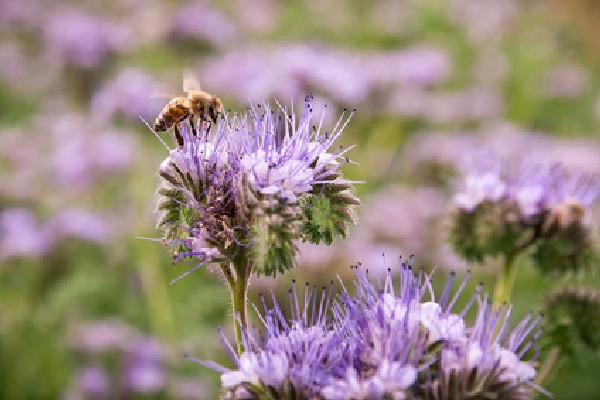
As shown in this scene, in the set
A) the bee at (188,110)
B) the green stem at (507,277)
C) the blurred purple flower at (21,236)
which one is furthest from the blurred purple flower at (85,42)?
the green stem at (507,277)


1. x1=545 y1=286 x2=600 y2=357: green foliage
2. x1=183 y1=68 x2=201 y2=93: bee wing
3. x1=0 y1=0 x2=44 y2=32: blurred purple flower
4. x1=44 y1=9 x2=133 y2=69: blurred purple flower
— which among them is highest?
x1=0 y1=0 x2=44 y2=32: blurred purple flower

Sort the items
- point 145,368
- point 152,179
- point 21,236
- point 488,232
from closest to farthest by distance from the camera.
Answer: point 488,232, point 145,368, point 21,236, point 152,179

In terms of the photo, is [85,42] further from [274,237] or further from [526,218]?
[274,237]

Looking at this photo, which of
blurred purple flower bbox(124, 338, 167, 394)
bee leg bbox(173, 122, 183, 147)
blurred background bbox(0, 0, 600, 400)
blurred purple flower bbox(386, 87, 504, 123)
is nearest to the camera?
bee leg bbox(173, 122, 183, 147)

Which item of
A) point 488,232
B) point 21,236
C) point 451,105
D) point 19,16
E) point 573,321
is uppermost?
point 19,16

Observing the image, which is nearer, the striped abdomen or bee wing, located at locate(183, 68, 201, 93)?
the striped abdomen

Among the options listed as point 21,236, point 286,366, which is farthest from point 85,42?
point 286,366

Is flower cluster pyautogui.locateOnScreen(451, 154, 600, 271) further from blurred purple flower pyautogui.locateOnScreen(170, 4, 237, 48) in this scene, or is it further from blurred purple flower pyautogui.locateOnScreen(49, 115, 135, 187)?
blurred purple flower pyautogui.locateOnScreen(170, 4, 237, 48)

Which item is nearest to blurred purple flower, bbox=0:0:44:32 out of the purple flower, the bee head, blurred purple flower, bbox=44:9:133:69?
blurred purple flower, bbox=44:9:133:69
